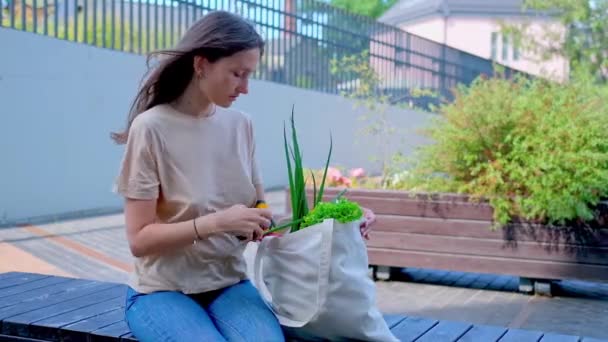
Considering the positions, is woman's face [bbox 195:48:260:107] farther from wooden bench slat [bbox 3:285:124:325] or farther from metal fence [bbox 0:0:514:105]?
metal fence [bbox 0:0:514:105]

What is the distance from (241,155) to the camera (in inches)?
97.1

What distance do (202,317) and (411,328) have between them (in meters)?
0.78

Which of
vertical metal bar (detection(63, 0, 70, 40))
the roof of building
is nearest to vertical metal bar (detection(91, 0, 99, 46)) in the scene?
vertical metal bar (detection(63, 0, 70, 40))

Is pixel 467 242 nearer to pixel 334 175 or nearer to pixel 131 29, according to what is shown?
pixel 334 175

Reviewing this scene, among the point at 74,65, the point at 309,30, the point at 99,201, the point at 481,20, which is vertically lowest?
the point at 99,201

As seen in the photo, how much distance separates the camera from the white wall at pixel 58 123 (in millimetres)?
8703

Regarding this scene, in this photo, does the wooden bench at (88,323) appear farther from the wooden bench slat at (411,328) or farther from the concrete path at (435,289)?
the concrete path at (435,289)

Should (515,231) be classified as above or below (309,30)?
below

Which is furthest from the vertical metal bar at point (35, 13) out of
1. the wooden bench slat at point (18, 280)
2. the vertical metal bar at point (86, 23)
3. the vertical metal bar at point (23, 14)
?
the wooden bench slat at point (18, 280)

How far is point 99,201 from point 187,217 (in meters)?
8.14

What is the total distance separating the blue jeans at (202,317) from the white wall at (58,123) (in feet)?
20.4

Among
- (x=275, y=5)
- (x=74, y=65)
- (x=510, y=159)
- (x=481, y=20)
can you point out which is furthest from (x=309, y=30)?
(x=481, y=20)

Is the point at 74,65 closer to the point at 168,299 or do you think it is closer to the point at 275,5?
the point at 275,5

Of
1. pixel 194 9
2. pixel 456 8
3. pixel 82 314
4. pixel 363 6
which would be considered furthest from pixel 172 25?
pixel 363 6
